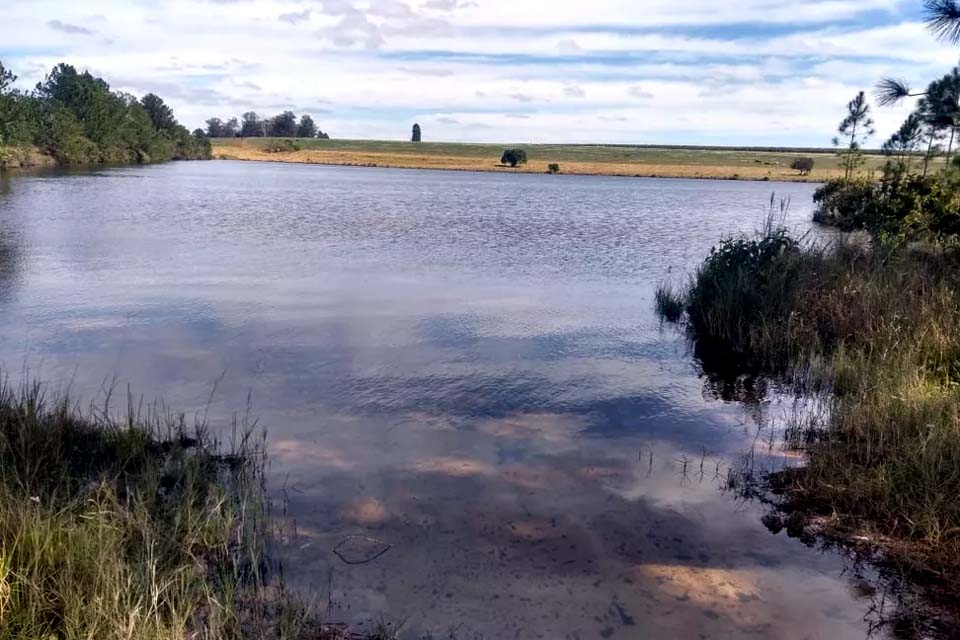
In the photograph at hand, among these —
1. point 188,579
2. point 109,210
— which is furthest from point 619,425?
point 109,210

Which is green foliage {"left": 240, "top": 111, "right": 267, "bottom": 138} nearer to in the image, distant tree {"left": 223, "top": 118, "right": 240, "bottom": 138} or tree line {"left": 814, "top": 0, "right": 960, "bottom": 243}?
distant tree {"left": 223, "top": 118, "right": 240, "bottom": 138}

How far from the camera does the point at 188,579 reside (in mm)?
4469

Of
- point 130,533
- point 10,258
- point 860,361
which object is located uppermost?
point 860,361

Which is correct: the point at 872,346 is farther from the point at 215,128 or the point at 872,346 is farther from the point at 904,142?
the point at 215,128

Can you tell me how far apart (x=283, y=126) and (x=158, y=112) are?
64973mm

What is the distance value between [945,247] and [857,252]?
4.49 ft

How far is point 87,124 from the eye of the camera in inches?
Result: 3120

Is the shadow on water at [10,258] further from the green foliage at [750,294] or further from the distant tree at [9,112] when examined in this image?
the distant tree at [9,112]

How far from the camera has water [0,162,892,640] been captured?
16.9 feet

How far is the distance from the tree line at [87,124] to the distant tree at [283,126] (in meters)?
63.2

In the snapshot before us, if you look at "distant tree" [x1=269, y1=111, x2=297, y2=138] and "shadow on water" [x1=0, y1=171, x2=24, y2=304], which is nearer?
"shadow on water" [x1=0, y1=171, x2=24, y2=304]

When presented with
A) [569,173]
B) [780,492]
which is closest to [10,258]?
[780,492]

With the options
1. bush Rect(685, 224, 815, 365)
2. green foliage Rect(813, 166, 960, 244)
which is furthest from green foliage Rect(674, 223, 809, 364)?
green foliage Rect(813, 166, 960, 244)

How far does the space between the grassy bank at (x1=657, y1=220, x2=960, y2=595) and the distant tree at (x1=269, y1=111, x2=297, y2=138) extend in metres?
172
